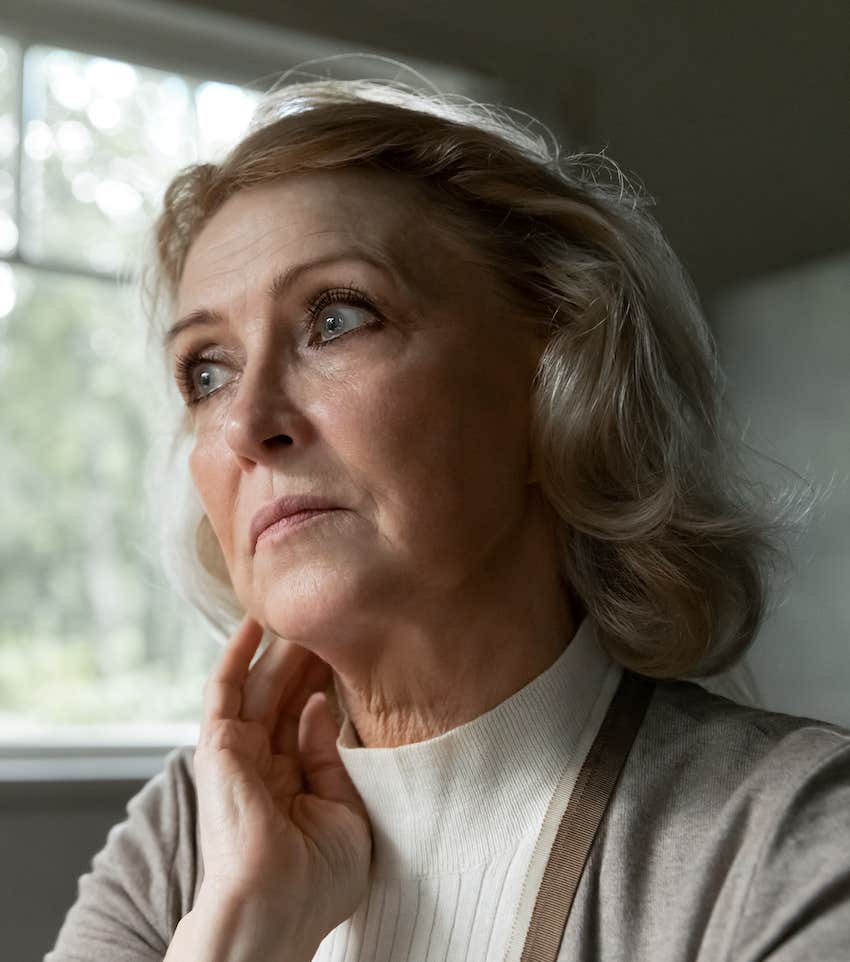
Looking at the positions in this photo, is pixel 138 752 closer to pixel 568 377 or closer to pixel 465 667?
pixel 465 667

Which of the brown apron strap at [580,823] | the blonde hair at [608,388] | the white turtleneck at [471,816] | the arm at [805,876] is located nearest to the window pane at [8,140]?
the blonde hair at [608,388]

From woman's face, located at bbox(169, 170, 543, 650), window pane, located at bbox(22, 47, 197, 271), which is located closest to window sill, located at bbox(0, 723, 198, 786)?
window pane, located at bbox(22, 47, 197, 271)

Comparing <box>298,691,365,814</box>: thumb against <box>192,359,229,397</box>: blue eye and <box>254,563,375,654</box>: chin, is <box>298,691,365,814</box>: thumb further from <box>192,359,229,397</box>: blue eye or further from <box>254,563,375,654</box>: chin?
<box>192,359,229,397</box>: blue eye

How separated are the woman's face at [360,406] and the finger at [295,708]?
9.4 inches

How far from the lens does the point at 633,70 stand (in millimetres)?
2848

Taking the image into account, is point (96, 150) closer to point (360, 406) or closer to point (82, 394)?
point (82, 394)

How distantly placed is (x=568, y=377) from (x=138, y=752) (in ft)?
5.23

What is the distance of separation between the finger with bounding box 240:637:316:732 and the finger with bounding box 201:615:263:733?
0.01 m

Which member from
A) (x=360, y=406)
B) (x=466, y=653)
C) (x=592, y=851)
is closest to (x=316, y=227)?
(x=360, y=406)

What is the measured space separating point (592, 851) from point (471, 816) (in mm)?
157

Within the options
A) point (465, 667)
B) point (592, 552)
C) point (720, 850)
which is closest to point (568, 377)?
point (592, 552)

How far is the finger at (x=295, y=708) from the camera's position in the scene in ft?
4.76

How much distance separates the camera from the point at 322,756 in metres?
1.40

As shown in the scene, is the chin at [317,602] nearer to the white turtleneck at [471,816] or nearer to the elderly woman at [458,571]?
the elderly woman at [458,571]
